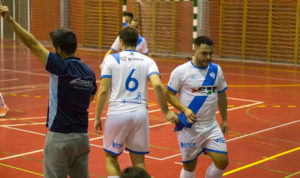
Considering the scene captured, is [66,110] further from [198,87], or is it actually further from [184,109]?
[198,87]

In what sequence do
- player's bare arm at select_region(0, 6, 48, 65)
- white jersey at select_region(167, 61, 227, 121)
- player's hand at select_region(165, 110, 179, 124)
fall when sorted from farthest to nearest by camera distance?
white jersey at select_region(167, 61, 227, 121) → player's hand at select_region(165, 110, 179, 124) → player's bare arm at select_region(0, 6, 48, 65)

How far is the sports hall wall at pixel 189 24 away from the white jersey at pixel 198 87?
1638 centimetres

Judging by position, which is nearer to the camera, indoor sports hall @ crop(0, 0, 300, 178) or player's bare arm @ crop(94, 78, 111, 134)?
player's bare arm @ crop(94, 78, 111, 134)

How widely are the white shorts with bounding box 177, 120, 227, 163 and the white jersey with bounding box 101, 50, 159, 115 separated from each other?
2.27 ft

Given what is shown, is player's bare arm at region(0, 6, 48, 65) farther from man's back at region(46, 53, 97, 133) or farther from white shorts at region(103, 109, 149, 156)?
white shorts at region(103, 109, 149, 156)

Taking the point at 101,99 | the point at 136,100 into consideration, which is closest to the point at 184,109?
the point at 136,100

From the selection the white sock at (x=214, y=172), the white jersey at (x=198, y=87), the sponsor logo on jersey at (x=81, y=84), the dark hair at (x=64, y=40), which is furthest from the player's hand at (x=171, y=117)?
the dark hair at (x=64, y=40)

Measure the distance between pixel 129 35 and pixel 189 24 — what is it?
18.9 meters

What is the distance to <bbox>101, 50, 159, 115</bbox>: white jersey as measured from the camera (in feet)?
20.1

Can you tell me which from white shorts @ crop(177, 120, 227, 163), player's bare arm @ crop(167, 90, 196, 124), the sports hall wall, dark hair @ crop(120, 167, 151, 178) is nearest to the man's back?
player's bare arm @ crop(167, 90, 196, 124)

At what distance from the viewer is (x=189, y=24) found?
981 inches

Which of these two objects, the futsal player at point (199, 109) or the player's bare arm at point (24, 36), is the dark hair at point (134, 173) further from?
the futsal player at point (199, 109)

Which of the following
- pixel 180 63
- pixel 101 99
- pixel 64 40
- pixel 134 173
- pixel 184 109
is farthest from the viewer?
pixel 180 63

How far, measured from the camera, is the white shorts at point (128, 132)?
610 cm
